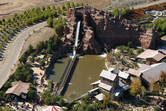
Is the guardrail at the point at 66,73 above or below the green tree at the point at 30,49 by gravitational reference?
below

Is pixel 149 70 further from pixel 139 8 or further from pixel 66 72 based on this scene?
pixel 139 8

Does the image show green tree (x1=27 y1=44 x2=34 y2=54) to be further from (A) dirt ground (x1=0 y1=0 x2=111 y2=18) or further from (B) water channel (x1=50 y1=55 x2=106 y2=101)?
(A) dirt ground (x1=0 y1=0 x2=111 y2=18)

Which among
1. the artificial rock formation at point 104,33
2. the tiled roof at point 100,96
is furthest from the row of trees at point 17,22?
the tiled roof at point 100,96

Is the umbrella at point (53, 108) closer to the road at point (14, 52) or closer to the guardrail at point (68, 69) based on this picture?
the guardrail at point (68, 69)

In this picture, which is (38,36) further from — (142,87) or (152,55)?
(142,87)

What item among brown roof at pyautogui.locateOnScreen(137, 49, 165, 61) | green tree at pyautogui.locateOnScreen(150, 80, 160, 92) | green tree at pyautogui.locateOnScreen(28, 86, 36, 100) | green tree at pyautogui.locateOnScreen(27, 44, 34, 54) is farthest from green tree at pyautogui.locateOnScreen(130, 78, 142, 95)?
green tree at pyautogui.locateOnScreen(27, 44, 34, 54)
